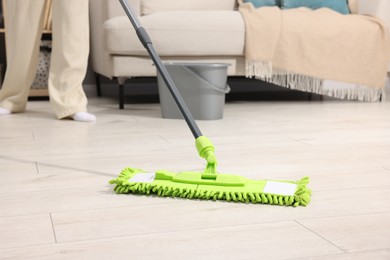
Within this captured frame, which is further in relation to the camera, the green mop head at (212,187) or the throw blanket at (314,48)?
the throw blanket at (314,48)

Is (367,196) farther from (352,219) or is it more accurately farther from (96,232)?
(96,232)

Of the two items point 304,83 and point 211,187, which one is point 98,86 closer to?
point 304,83

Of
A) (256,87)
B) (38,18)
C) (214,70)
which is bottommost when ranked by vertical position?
(256,87)

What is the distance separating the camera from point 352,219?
968 mm

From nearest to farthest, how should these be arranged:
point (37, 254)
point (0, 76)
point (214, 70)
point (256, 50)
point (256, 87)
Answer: point (37, 254), point (214, 70), point (256, 50), point (0, 76), point (256, 87)

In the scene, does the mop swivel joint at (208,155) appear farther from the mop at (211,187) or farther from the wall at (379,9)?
the wall at (379,9)

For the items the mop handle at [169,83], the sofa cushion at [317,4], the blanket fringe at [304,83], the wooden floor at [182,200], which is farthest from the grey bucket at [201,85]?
the sofa cushion at [317,4]

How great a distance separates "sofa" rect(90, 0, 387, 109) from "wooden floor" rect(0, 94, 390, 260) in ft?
1.75

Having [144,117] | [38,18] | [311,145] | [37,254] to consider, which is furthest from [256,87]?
[37,254]

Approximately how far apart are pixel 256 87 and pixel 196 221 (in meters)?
2.77

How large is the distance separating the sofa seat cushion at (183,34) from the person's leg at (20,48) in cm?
41

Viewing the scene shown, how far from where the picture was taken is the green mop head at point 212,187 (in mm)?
1038

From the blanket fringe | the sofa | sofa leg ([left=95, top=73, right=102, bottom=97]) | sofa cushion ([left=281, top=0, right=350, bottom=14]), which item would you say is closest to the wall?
sofa cushion ([left=281, top=0, right=350, bottom=14])

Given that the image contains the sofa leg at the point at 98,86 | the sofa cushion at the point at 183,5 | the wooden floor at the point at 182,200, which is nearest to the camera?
the wooden floor at the point at 182,200
